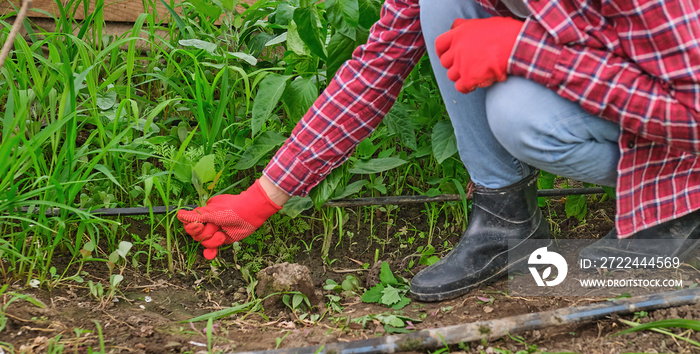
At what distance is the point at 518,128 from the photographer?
104 centimetres

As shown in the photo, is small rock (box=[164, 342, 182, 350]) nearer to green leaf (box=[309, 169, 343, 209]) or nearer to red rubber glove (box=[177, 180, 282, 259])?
red rubber glove (box=[177, 180, 282, 259])

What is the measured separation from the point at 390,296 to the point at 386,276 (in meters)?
0.08

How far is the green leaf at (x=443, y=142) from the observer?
1343 mm

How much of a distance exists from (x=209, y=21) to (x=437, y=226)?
3.11 feet

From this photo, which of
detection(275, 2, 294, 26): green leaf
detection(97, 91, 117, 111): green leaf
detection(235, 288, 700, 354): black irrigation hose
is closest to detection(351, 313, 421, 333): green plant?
detection(235, 288, 700, 354): black irrigation hose

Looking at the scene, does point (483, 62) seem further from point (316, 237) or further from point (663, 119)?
point (316, 237)

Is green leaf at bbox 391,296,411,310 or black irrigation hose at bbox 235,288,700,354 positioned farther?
green leaf at bbox 391,296,411,310

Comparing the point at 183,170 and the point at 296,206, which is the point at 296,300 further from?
the point at 183,170

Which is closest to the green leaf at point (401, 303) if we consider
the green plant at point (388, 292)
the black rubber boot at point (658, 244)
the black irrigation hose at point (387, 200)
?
the green plant at point (388, 292)

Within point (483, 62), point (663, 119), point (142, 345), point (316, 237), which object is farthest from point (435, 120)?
point (142, 345)

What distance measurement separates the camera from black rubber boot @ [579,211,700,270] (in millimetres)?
1242

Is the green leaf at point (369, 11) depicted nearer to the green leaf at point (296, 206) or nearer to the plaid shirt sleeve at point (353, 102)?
the plaid shirt sleeve at point (353, 102)

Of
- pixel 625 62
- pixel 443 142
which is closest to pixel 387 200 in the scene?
pixel 443 142

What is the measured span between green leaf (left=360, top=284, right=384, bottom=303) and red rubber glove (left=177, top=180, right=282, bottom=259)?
0.29 meters
